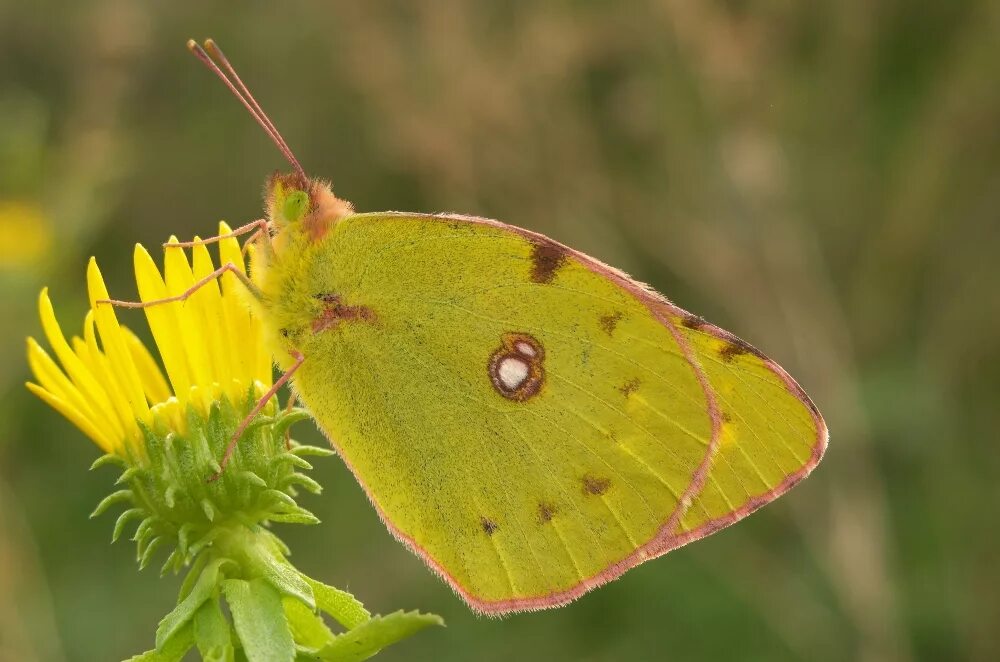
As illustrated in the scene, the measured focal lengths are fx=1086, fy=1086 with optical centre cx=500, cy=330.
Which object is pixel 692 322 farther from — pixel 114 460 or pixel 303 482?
pixel 114 460

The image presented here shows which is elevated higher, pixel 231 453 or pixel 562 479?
pixel 231 453

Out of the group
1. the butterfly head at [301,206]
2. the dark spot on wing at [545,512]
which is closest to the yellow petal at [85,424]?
the butterfly head at [301,206]

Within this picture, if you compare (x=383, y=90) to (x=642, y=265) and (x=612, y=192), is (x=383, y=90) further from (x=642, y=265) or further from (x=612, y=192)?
(x=642, y=265)

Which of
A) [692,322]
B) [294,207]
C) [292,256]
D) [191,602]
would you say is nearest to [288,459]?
[191,602]

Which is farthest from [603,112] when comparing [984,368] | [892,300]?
[984,368]

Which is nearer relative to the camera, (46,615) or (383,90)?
(46,615)

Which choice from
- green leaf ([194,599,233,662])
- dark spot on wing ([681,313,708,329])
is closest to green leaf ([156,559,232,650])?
green leaf ([194,599,233,662])

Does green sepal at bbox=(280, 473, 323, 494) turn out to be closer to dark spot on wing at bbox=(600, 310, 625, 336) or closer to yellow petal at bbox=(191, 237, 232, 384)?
yellow petal at bbox=(191, 237, 232, 384)
